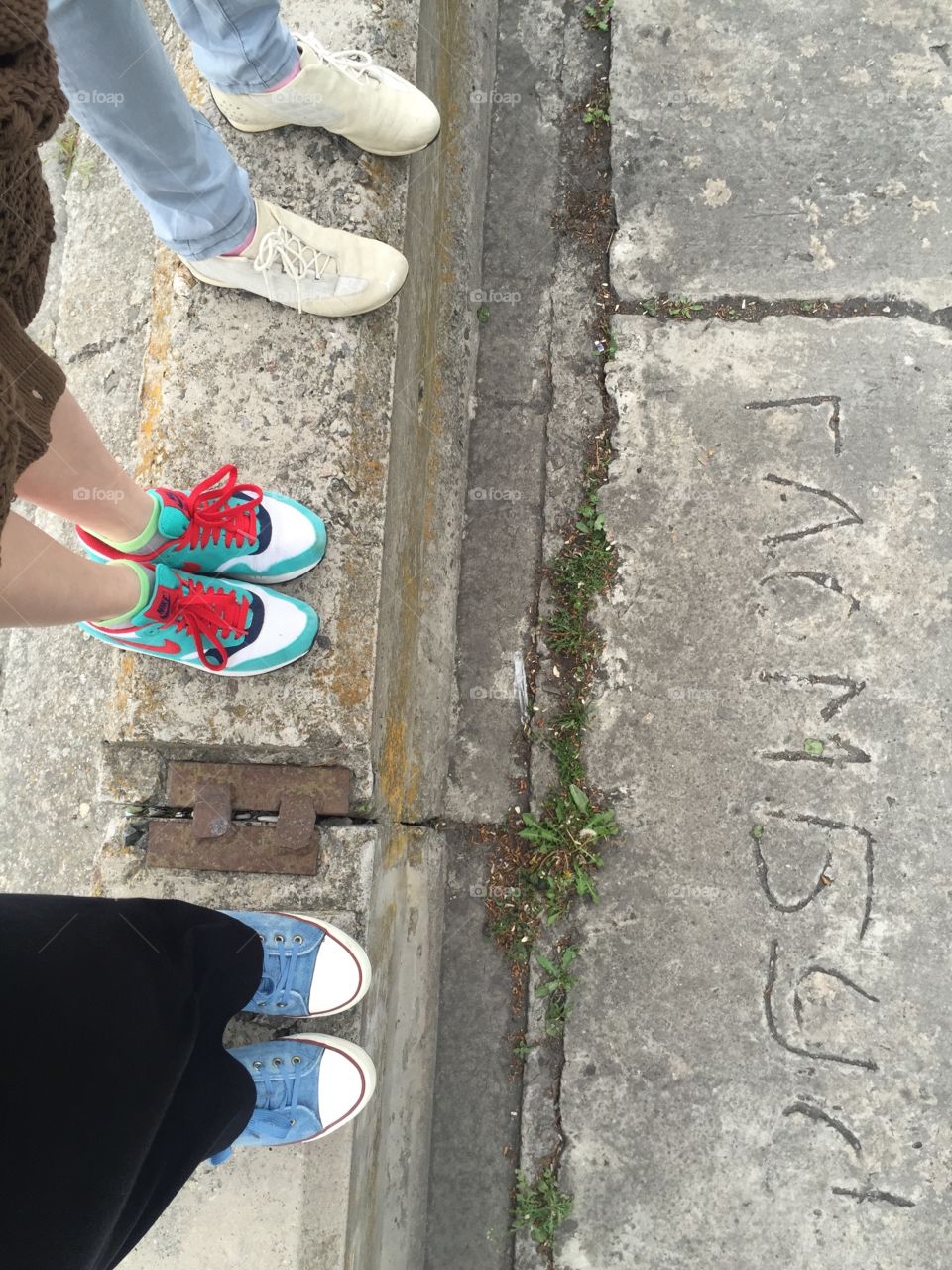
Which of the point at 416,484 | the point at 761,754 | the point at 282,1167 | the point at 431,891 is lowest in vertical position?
the point at 282,1167

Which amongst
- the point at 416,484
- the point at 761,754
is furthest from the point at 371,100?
the point at 761,754

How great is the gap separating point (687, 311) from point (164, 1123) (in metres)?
2.48

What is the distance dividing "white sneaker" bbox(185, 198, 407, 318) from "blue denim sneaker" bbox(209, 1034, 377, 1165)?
1677mm

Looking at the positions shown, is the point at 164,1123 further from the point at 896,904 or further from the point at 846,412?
the point at 846,412

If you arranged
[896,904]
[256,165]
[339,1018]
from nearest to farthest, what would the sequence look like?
[339,1018] < [256,165] < [896,904]

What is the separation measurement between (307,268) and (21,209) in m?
1.03

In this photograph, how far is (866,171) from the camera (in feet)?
9.00

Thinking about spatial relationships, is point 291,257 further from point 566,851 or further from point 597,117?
point 566,851

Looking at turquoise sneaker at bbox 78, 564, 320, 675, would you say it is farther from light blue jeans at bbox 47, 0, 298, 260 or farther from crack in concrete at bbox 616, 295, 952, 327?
crack in concrete at bbox 616, 295, 952, 327

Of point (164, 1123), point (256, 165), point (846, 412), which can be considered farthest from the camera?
point (846, 412)

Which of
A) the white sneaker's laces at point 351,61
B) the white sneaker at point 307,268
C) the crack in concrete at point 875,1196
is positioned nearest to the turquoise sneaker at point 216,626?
the white sneaker at point 307,268

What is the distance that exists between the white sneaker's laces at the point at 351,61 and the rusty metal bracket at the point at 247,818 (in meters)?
1.65

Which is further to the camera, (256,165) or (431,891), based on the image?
(431,891)

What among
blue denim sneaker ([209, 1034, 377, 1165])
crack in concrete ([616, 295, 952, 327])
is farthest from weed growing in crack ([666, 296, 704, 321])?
blue denim sneaker ([209, 1034, 377, 1165])
